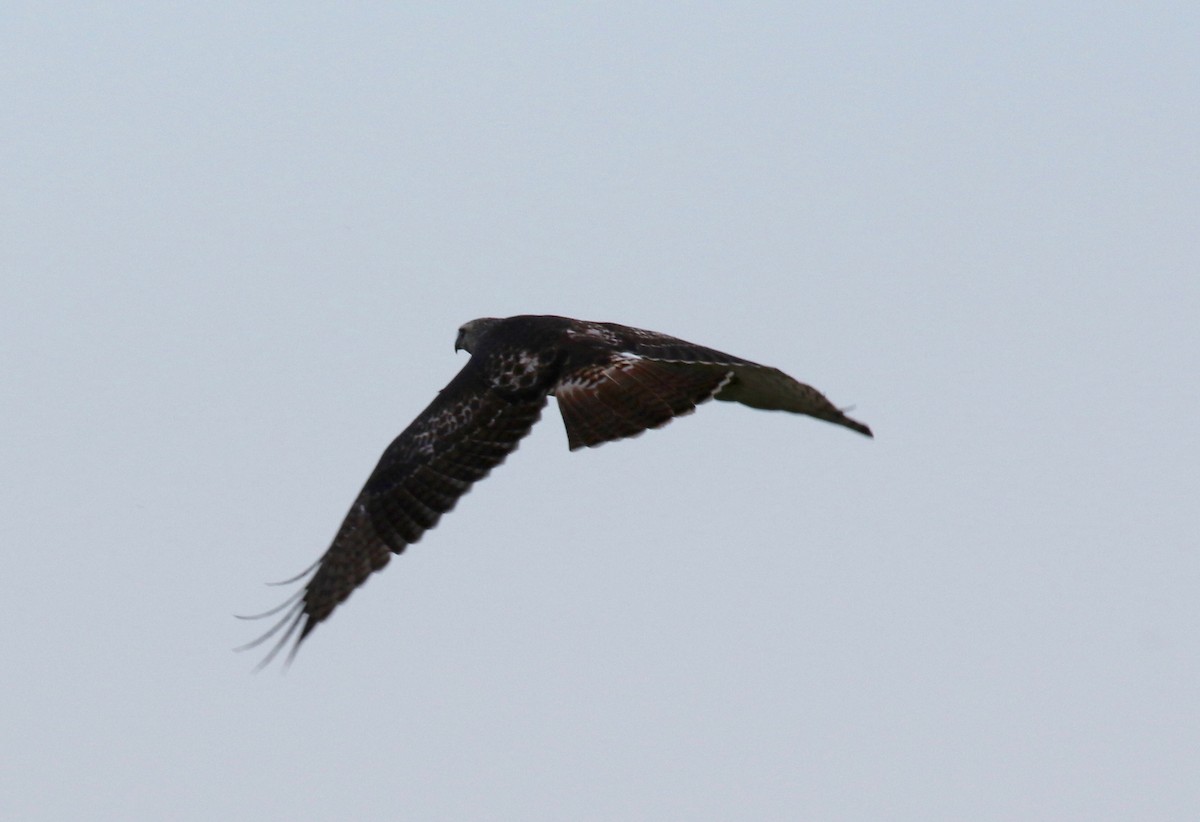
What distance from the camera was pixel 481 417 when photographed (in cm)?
1247

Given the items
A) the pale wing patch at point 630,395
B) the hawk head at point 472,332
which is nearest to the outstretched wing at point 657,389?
the pale wing patch at point 630,395

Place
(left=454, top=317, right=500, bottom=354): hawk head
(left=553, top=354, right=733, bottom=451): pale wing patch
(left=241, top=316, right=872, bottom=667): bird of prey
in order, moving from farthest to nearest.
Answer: (left=454, top=317, right=500, bottom=354): hawk head < (left=241, top=316, right=872, bottom=667): bird of prey < (left=553, top=354, right=733, bottom=451): pale wing patch

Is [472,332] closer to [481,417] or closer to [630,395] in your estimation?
[481,417]

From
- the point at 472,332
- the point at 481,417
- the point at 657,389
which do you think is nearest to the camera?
the point at 657,389

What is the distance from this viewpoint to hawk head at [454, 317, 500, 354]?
44.4 feet

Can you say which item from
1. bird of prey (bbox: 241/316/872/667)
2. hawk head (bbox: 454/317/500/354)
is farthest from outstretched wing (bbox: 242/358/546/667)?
hawk head (bbox: 454/317/500/354)

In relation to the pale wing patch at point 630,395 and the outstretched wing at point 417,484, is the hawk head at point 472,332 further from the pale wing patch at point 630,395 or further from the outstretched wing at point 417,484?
the pale wing patch at point 630,395

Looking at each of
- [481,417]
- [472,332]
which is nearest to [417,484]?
[481,417]

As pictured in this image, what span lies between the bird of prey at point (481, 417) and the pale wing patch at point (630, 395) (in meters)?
0.03

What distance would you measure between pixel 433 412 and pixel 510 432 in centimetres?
66

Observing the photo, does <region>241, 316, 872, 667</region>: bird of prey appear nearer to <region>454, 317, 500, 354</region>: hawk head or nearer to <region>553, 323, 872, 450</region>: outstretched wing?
<region>553, 323, 872, 450</region>: outstretched wing

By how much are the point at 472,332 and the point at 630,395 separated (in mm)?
2892

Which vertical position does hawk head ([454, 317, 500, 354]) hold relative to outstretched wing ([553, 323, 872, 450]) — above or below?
above

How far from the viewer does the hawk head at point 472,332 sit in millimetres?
13531
